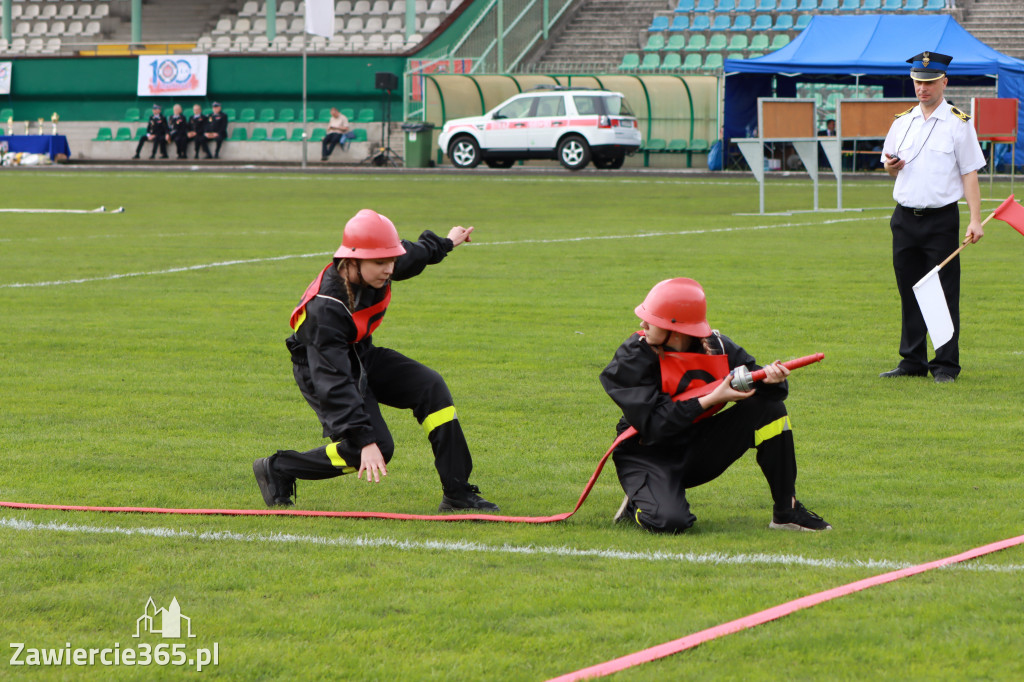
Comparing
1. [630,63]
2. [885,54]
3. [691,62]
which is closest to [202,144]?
[630,63]

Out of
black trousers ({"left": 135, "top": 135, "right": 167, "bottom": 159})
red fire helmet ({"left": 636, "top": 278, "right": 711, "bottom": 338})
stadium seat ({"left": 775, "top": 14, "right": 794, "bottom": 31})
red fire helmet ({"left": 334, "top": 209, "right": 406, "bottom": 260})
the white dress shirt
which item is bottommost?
red fire helmet ({"left": 636, "top": 278, "right": 711, "bottom": 338})

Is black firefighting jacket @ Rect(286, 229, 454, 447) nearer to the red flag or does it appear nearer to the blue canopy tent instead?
the red flag

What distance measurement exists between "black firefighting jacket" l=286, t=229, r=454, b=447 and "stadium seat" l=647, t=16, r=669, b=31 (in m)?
42.4

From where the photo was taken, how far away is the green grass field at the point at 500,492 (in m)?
4.34

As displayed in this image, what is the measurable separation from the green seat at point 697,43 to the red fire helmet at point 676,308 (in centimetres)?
4129

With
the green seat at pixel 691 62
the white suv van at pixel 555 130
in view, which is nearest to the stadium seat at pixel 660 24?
the green seat at pixel 691 62

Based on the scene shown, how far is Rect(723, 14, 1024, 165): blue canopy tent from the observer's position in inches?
1287

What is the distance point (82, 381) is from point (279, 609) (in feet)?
16.4

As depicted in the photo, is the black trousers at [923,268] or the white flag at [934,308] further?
the black trousers at [923,268]

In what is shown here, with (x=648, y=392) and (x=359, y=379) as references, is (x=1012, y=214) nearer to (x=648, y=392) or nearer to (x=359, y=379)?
(x=648, y=392)

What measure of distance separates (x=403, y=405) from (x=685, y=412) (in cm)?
136

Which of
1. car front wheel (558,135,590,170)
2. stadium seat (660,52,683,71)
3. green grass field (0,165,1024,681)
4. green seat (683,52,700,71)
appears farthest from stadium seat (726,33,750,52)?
green grass field (0,165,1024,681)

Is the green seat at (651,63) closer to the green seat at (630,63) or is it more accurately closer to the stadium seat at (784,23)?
the green seat at (630,63)

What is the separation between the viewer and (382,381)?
6098 millimetres
